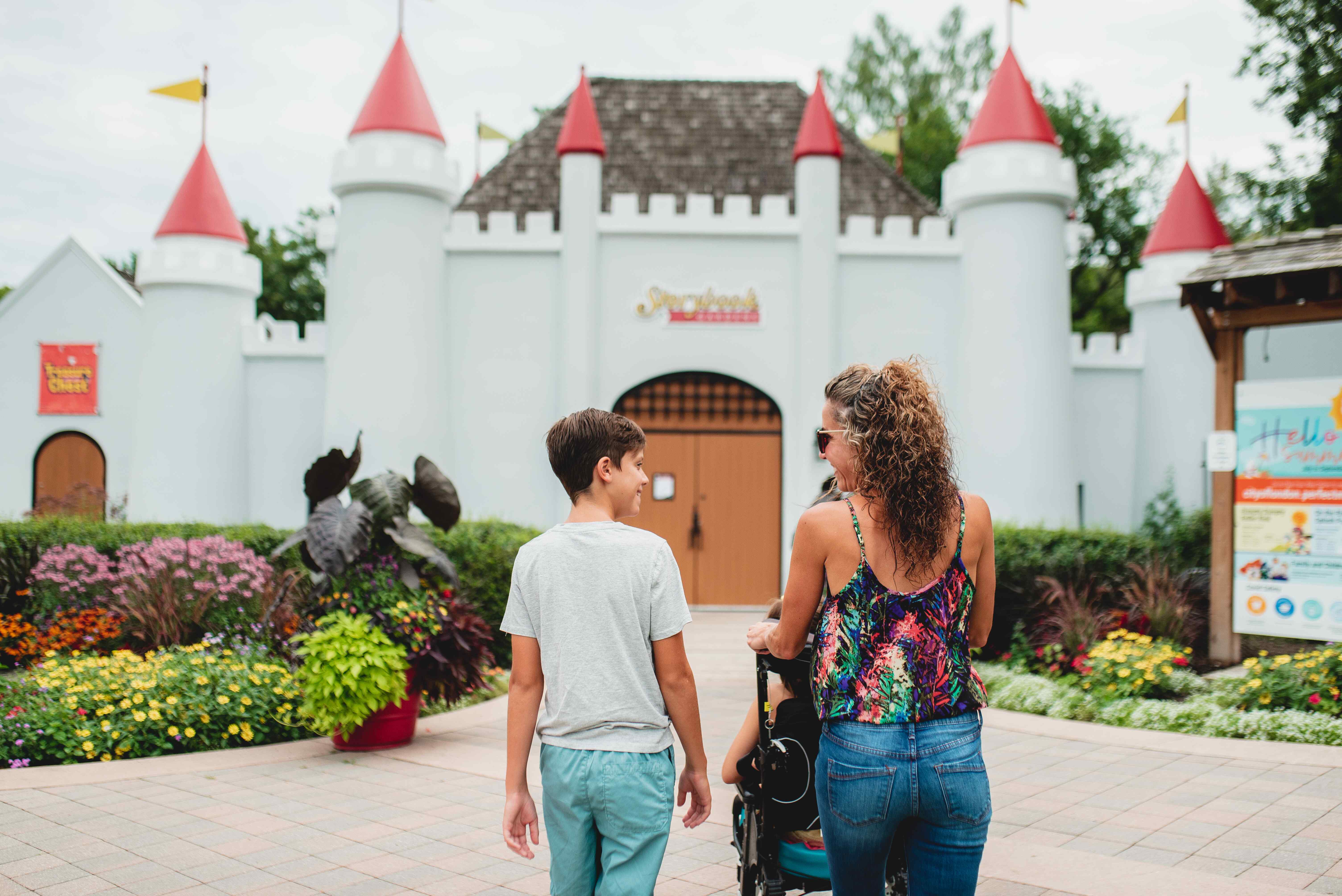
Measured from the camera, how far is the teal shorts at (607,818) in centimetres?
246

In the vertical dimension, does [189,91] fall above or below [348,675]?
above

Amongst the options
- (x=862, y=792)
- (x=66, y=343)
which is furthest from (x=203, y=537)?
(x=66, y=343)

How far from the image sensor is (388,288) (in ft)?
A: 46.7

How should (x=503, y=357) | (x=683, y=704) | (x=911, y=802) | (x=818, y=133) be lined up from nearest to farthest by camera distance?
1. (x=911, y=802)
2. (x=683, y=704)
3. (x=818, y=133)
4. (x=503, y=357)

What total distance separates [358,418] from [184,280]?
161 inches

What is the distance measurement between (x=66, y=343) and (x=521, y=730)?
19.3m

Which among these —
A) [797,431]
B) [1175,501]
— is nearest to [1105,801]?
[1175,501]

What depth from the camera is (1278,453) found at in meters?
8.84

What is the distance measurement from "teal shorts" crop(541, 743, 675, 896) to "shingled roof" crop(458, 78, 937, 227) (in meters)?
14.0

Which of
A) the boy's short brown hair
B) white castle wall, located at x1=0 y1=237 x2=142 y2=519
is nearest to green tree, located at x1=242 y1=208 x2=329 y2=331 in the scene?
white castle wall, located at x1=0 y1=237 x2=142 y2=519

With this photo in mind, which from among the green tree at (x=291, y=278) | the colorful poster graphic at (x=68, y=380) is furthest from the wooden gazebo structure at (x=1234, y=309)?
the green tree at (x=291, y=278)

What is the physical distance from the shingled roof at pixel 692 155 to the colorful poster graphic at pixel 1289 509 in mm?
8233

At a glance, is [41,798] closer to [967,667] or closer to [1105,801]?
[967,667]

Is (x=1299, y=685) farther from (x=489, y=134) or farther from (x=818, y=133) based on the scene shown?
(x=489, y=134)
